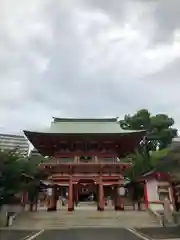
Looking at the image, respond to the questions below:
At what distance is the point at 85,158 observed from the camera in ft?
85.9

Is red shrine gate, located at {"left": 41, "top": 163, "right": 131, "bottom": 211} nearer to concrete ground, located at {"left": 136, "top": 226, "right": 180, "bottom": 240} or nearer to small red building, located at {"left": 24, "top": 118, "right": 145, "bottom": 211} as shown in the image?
small red building, located at {"left": 24, "top": 118, "right": 145, "bottom": 211}

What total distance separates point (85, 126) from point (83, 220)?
11.5 metres

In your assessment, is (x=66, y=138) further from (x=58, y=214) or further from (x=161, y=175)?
(x=161, y=175)

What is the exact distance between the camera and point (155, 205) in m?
22.4

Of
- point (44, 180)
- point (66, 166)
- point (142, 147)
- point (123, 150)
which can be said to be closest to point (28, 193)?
point (44, 180)

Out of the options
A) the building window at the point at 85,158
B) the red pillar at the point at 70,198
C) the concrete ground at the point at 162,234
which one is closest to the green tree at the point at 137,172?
the building window at the point at 85,158

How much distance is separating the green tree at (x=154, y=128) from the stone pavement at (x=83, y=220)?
3425 cm

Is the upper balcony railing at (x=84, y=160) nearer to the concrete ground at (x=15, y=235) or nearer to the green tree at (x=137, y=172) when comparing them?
the green tree at (x=137, y=172)

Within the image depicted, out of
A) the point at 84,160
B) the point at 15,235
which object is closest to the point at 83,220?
the point at 84,160

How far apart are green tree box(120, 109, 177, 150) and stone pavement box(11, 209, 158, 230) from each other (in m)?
34.3

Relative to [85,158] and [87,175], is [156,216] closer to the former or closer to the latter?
[87,175]

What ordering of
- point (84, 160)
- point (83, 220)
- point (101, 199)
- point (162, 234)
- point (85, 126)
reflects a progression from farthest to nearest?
point (85, 126) → point (84, 160) → point (101, 199) → point (83, 220) → point (162, 234)

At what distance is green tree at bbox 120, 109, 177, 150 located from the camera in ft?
178

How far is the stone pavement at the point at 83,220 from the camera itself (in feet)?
60.7
